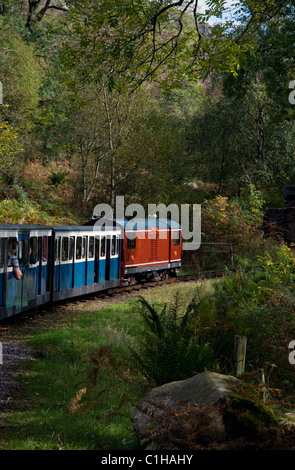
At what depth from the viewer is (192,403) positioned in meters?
5.73

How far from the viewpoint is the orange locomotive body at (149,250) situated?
23203mm

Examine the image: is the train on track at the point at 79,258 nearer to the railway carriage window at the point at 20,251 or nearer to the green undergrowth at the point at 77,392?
the railway carriage window at the point at 20,251

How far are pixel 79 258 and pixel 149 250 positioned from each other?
21.9ft

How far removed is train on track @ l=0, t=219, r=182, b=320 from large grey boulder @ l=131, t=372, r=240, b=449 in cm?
735

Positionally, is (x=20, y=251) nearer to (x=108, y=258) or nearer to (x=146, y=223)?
(x=108, y=258)

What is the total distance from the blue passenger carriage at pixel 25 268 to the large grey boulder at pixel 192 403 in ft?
24.1

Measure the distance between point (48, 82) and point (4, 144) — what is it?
10.7 meters

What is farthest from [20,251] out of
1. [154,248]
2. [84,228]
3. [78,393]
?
[154,248]

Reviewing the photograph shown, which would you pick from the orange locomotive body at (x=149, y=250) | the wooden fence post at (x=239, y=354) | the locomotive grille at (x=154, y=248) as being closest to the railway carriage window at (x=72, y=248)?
the orange locomotive body at (x=149, y=250)

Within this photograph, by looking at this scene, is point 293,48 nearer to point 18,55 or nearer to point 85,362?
point 85,362

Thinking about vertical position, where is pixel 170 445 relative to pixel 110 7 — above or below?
below

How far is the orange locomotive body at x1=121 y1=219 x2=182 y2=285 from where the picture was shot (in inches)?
914
